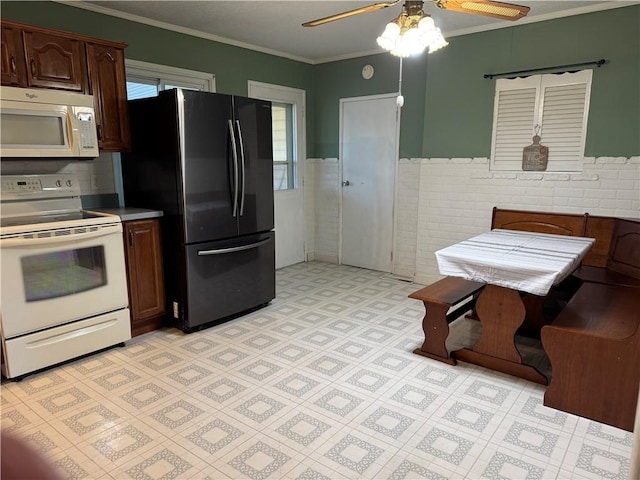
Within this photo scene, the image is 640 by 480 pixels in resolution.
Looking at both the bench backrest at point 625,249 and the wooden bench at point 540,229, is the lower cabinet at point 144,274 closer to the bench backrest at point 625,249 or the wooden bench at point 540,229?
the wooden bench at point 540,229

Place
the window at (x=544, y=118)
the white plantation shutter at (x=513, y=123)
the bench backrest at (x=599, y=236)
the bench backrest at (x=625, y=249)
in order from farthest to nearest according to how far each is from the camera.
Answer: the white plantation shutter at (x=513, y=123)
the window at (x=544, y=118)
the bench backrest at (x=599, y=236)
the bench backrest at (x=625, y=249)

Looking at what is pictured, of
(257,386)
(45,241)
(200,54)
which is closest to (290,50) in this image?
(200,54)

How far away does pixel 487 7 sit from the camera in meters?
2.04

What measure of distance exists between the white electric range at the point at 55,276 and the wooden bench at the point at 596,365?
270 centimetres

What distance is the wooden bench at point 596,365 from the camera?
2045 millimetres

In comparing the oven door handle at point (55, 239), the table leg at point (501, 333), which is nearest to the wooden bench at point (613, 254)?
the table leg at point (501, 333)

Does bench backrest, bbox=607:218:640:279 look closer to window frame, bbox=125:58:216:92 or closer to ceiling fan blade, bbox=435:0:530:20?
ceiling fan blade, bbox=435:0:530:20

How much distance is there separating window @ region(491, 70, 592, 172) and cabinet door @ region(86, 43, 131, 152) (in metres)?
3.11

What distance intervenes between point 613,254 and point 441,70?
2.20 metres

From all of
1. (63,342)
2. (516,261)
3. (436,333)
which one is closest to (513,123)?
(516,261)

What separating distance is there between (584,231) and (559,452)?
2072mm

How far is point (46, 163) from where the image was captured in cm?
299

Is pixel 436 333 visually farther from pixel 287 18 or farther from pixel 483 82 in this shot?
pixel 287 18

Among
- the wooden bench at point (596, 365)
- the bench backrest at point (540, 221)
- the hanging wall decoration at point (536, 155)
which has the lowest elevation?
the wooden bench at point (596, 365)
